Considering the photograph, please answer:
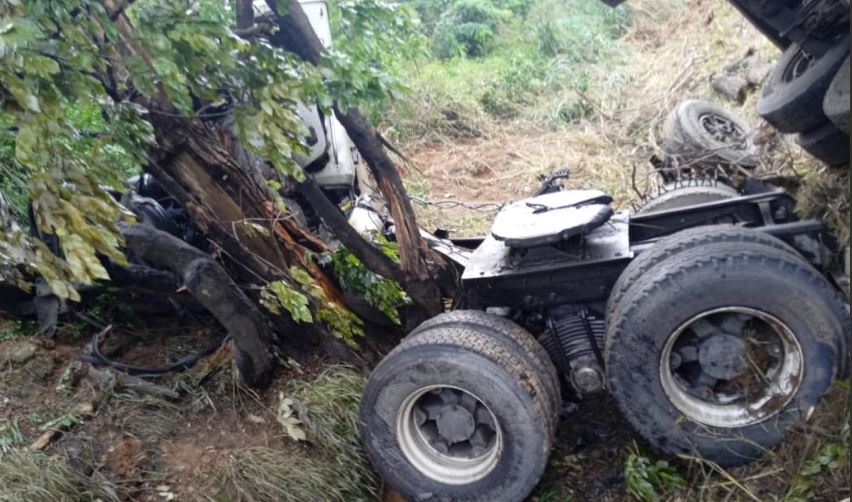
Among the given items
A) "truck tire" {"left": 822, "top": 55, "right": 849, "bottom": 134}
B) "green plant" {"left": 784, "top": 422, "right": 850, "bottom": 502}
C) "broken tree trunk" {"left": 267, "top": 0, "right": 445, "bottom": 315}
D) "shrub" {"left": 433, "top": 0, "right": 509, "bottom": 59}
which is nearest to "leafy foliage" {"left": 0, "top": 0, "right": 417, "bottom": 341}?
"broken tree trunk" {"left": 267, "top": 0, "right": 445, "bottom": 315}

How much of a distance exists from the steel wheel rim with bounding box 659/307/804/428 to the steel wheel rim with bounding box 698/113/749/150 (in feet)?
11.0

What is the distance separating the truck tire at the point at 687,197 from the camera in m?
4.71

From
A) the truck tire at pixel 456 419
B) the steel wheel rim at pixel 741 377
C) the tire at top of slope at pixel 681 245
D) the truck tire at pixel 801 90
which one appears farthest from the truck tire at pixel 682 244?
the truck tire at pixel 801 90

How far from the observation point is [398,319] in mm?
4438

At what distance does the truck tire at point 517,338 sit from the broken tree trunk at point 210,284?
1106 mm

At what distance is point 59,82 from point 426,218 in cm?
576

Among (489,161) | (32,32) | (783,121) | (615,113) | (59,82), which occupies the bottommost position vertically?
(489,161)

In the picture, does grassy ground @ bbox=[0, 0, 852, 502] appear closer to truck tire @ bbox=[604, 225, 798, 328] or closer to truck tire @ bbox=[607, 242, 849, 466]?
truck tire @ bbox=[607, 242, 849, 466]

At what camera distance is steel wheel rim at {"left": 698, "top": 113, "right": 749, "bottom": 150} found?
20.4ft

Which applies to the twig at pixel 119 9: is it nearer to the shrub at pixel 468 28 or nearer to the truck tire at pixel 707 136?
the truck tire at pixel 707 136

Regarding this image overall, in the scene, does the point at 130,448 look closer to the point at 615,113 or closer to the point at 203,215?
the point at 203,215

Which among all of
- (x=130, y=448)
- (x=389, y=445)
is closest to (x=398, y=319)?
(x=389, y=445)

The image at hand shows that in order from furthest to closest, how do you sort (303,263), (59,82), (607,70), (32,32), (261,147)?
(607,70) < (303,263) < (261,147) < (59,82) < (32,32)

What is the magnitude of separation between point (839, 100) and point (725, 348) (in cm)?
118
